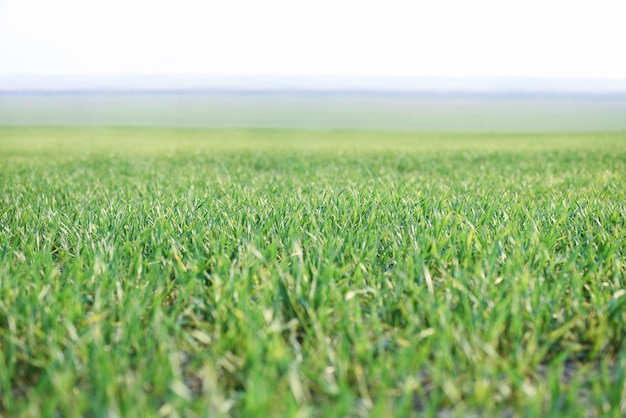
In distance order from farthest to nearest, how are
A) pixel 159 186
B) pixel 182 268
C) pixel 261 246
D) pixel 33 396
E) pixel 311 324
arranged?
1. pixel 159 186
2. pixel 261 246
3. pixel 182 268
4. pixel 311 324
5. pixel 33 396

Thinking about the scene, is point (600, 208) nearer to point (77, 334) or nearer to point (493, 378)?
point (493, 378)

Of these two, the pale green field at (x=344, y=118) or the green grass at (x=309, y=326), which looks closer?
the green grass at (x=309, y=326)

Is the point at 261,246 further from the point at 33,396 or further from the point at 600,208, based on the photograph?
the point at 600,208

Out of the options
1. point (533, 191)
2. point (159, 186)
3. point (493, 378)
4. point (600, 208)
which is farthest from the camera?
point (159, 186)

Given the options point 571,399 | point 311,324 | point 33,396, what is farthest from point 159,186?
point 571,399

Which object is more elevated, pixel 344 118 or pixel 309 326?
pixel 344 118

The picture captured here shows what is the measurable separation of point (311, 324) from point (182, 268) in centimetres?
83

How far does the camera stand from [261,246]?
3307mm

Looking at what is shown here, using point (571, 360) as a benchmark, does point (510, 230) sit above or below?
above

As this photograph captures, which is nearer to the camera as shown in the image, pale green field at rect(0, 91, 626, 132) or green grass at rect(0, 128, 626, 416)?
green grass at rect(0, 128, 626, 416)

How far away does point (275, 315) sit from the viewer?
2.35 metres

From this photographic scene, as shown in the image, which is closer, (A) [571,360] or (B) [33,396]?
(B) [33,396]

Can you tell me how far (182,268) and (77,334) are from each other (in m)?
0.75

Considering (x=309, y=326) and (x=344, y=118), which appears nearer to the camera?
(x=309, y=326)
